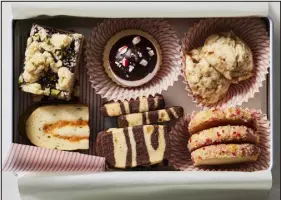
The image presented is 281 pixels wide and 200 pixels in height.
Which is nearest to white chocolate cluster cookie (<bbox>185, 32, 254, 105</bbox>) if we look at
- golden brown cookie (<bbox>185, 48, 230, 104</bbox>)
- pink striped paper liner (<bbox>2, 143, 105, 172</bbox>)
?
golden brown cookie (<bbox>185, 48, 230, 104</bbox>)

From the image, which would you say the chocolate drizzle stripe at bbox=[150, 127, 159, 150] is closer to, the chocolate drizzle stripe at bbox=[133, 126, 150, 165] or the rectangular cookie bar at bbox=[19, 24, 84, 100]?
the chocolate drizzle stripe at bbox=[133, 126, 150, 165]

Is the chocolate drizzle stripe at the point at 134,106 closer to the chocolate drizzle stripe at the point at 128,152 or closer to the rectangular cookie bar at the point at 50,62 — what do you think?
the chocolate drizzle stripe at the point at 128,152

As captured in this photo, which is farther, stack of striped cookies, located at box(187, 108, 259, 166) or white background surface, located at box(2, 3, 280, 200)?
white background surface, located at box(2, 3, 280, 200)

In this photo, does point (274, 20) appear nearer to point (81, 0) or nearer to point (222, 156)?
point (222, 156)

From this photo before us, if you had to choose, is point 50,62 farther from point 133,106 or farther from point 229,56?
point 229,56

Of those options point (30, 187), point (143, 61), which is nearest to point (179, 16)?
point (143, 61)

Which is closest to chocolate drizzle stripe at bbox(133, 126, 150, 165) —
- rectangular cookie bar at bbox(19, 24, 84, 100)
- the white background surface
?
rectangular cookie bar at bbox(19, 24, 84, 100)

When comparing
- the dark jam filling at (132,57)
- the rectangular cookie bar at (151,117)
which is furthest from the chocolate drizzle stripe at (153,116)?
the dark jam filling at (132,57)

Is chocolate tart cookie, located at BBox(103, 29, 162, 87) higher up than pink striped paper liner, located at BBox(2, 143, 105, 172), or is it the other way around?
chocolate tart cookie, located at BBox(103, 29, 162, 87)
